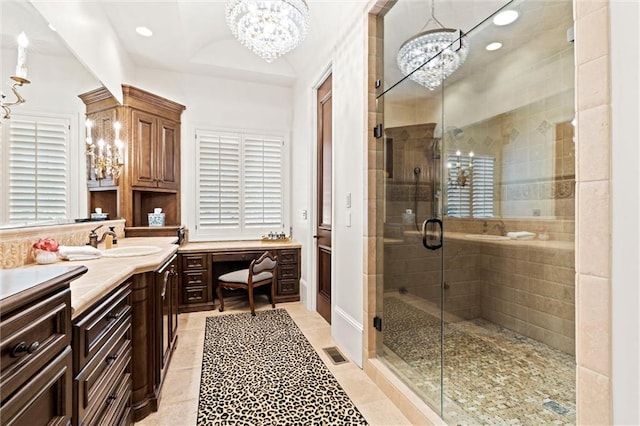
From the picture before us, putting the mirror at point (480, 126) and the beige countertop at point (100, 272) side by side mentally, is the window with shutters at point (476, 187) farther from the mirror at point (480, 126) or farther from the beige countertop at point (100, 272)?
the beige countertop at point (100, 272)

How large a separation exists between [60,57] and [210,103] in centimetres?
230

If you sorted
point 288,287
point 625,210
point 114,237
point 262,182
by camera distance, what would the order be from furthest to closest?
point 262,182 < point 288,287 < point 114,237 < point 625,210

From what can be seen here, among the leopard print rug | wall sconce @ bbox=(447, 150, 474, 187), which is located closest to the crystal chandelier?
wall sconce @ bbox=(447, 150, 474, 187)

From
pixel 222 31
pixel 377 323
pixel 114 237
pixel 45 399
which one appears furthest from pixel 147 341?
pixel 222 31

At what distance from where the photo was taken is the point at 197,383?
215 centimetres

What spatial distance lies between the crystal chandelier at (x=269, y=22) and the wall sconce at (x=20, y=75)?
1.33 meters

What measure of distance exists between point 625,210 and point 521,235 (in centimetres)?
162

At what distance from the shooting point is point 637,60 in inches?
32.5

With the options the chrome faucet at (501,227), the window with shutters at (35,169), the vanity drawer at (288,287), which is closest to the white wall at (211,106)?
the vanity drawer at (288,287)

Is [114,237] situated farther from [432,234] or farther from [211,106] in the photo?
[432,234]

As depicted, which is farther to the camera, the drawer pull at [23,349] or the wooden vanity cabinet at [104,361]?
the wooden vanity cabinet at [104,361]

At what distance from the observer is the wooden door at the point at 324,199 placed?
10.8 ft

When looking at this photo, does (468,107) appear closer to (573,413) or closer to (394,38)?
(394,38)

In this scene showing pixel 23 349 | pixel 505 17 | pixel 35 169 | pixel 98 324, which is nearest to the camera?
pixel 23 349
